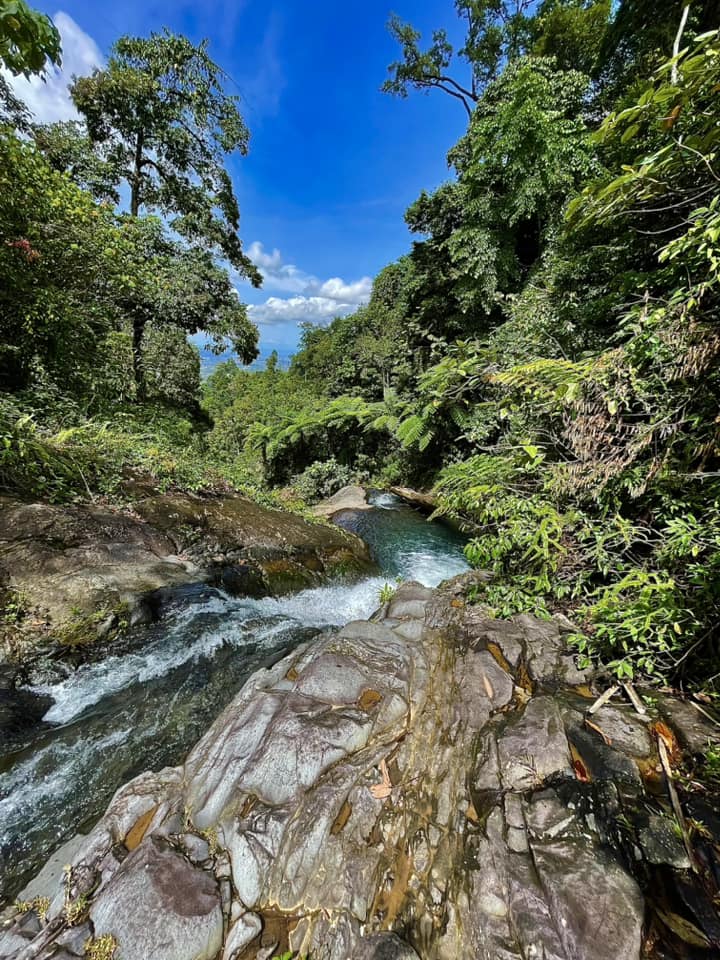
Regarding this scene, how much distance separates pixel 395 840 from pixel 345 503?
898 centimetres

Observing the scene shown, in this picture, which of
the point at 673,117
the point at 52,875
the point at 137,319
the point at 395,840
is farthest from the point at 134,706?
the point at 137,319

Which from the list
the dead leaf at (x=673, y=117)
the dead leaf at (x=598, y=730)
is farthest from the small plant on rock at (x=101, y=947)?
the dead leaf at (x=673, y=117)

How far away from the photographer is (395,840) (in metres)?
1.65

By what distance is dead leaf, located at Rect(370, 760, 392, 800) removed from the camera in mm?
1807

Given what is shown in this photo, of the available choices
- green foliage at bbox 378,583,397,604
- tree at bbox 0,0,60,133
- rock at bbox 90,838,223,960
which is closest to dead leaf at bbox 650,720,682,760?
rock at bbox 90,838,223,960

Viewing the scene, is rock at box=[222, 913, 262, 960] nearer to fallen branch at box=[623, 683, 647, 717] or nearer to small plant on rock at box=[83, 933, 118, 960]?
small plant on rock at box=[83, 933, 118, 960]

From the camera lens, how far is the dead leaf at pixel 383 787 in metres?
1.81

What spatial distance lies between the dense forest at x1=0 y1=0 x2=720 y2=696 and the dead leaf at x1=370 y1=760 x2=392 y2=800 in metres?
1.51

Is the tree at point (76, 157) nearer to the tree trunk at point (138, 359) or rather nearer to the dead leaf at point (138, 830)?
the tree trunk at point (138, 359)

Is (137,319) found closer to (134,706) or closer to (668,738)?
(134,706)

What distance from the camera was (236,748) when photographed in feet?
6.72

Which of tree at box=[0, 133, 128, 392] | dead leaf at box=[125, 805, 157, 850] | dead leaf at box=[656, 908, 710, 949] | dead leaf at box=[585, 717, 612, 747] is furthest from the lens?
tree at box=[0, 133, 128, 392]

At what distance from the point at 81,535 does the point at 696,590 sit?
5618 millimetres

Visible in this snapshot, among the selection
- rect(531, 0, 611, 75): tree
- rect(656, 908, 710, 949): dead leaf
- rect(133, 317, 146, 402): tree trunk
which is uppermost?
rect(531, 0, 611, 75): tree
